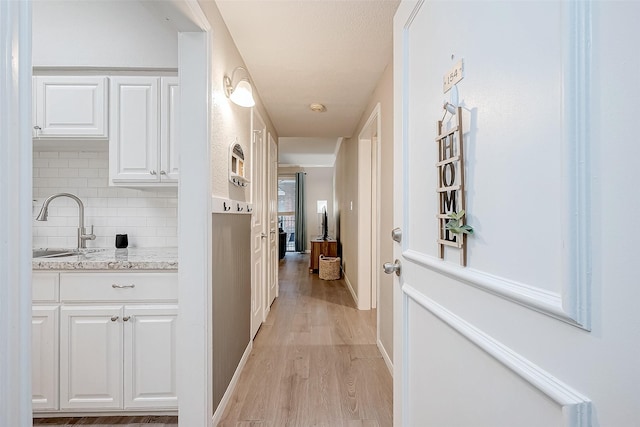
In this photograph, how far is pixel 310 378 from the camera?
2121 mm

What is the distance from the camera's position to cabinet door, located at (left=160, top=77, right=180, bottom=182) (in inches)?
72.5

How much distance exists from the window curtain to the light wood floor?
201 inches

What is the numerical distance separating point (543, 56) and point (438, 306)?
0.64 m

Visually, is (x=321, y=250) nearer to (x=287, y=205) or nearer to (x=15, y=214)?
(x=287, y=205)

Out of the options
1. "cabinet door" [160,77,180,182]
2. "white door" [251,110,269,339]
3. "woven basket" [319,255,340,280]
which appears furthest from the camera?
"woven basket" [319,255,340,280]

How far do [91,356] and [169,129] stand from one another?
131 centimetres

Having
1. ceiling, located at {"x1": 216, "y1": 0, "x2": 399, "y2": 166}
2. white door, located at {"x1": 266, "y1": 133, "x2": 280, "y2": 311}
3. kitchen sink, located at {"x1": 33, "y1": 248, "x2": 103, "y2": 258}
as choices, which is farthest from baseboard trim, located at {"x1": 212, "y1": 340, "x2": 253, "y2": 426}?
ceiling, located at {"x1": 216, "y1": 0, "x2": 399, "y2": 166}

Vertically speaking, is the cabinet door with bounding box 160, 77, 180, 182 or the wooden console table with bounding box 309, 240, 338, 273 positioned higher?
the cabinet door with bounding box 160, 77, 180, 182

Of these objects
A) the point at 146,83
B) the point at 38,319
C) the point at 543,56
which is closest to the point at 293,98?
the point at 146,83

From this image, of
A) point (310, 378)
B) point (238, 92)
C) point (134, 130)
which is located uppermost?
point (238, 92)

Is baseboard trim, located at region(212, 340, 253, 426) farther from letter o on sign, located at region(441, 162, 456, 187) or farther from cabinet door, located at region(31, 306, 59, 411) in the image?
letter o on sign, located at region(441, 162, 456, 187)

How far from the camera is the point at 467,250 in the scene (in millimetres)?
740

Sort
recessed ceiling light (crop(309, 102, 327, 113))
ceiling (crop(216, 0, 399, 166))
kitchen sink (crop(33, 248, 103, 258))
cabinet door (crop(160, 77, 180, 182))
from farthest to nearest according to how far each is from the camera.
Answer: recessed ceiling light (crop(309, 102, 327, 113)) → kitchen sink (crop(33, 248, 103, 258)) → cabinet door (crop(160, 77, 180, 182)) → ceiling (crop(216, 0, 399, 166))

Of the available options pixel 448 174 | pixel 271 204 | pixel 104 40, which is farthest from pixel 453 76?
pixel 271 204
